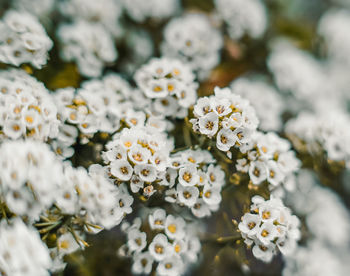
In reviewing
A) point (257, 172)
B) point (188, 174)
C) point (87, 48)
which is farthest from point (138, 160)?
point (87, 48)

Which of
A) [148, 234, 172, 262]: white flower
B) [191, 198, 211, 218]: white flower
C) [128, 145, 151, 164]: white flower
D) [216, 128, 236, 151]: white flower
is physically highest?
[216, 128, 236, 151]: white flower

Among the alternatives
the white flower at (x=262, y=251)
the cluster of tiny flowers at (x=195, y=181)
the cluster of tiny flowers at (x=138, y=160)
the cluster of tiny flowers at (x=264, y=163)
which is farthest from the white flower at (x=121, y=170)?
the white flower at (x=262, y=251)

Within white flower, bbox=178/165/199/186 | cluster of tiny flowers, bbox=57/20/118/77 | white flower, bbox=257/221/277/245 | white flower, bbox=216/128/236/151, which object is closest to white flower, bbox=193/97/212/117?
white flower, bbox=216/128/236/151

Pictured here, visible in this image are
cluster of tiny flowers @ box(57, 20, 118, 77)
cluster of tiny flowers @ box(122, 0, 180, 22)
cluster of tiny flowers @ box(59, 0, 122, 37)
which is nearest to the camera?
cluster of tiny flowers @ box(57, 20, 118, 77)

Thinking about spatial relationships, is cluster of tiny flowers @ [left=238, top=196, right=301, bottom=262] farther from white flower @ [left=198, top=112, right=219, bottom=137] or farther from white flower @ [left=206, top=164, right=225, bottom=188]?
white flower @ [left=198, top=112, right=219, bottom=137]

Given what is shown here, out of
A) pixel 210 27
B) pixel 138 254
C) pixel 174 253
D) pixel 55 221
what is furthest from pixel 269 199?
pixel 210 27

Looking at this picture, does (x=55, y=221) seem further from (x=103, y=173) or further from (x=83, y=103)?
(x=83, y=103)

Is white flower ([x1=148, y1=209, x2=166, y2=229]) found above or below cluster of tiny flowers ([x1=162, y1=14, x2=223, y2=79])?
below
